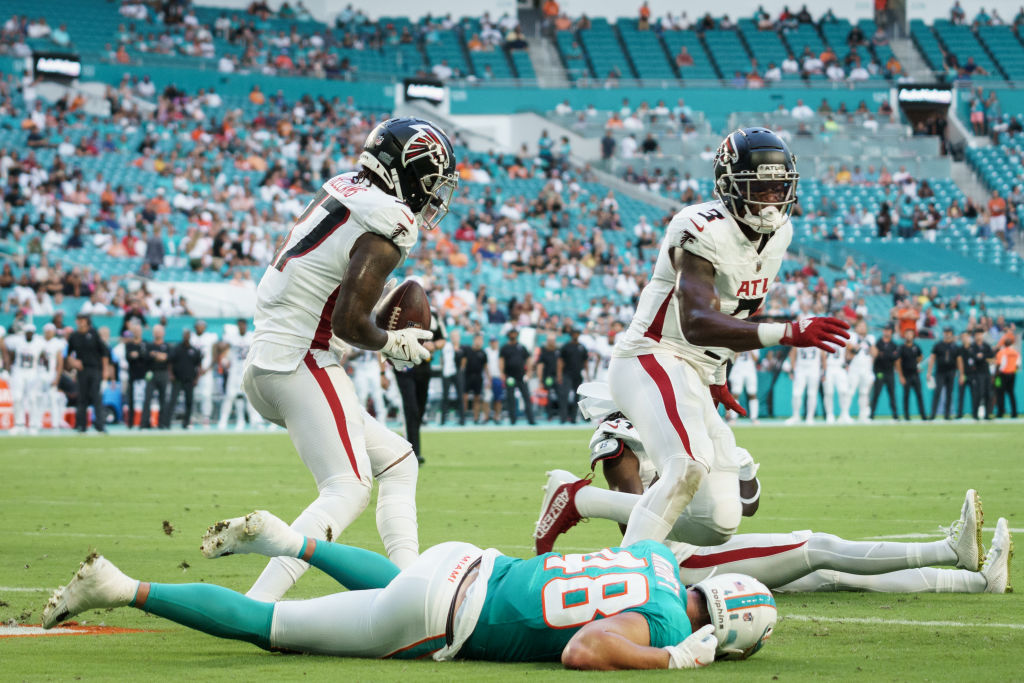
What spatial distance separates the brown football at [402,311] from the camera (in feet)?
19.3

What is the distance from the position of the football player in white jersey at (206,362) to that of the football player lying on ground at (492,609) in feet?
60.2

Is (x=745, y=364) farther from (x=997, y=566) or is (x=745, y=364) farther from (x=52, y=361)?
(x=997, y=566)

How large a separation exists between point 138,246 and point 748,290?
2379 centimetres

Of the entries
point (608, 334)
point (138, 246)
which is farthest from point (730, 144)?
point (138, 246)

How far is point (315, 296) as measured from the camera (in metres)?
5.56

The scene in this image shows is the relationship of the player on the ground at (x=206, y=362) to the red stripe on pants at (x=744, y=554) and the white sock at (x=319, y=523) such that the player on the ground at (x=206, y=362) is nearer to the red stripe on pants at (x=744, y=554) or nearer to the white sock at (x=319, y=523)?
the red stripe on pants at (x=744, y=554)

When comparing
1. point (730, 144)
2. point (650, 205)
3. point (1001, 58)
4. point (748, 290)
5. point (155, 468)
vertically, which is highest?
point (1001, 58)

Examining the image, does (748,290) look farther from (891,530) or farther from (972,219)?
(972,219)

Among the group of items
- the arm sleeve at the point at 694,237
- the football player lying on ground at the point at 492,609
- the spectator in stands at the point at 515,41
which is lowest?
the football player lying on ground at the point at 492,609

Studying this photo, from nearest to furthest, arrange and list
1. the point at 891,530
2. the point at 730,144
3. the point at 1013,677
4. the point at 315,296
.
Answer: the point at 1013,677
the point at 315,296
the point at 730,144
the point at 891,530

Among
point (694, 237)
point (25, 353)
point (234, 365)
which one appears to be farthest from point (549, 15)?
point (694, 237)

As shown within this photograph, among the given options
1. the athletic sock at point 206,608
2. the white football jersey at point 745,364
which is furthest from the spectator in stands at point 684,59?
the athletic sock at point 206,608

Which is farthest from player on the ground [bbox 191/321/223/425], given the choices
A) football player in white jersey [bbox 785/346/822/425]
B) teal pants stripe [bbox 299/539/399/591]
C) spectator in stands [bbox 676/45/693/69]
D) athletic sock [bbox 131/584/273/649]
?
spectator in stands [bbox 676/45/693/69]

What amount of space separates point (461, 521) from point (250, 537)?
16.1 ft
